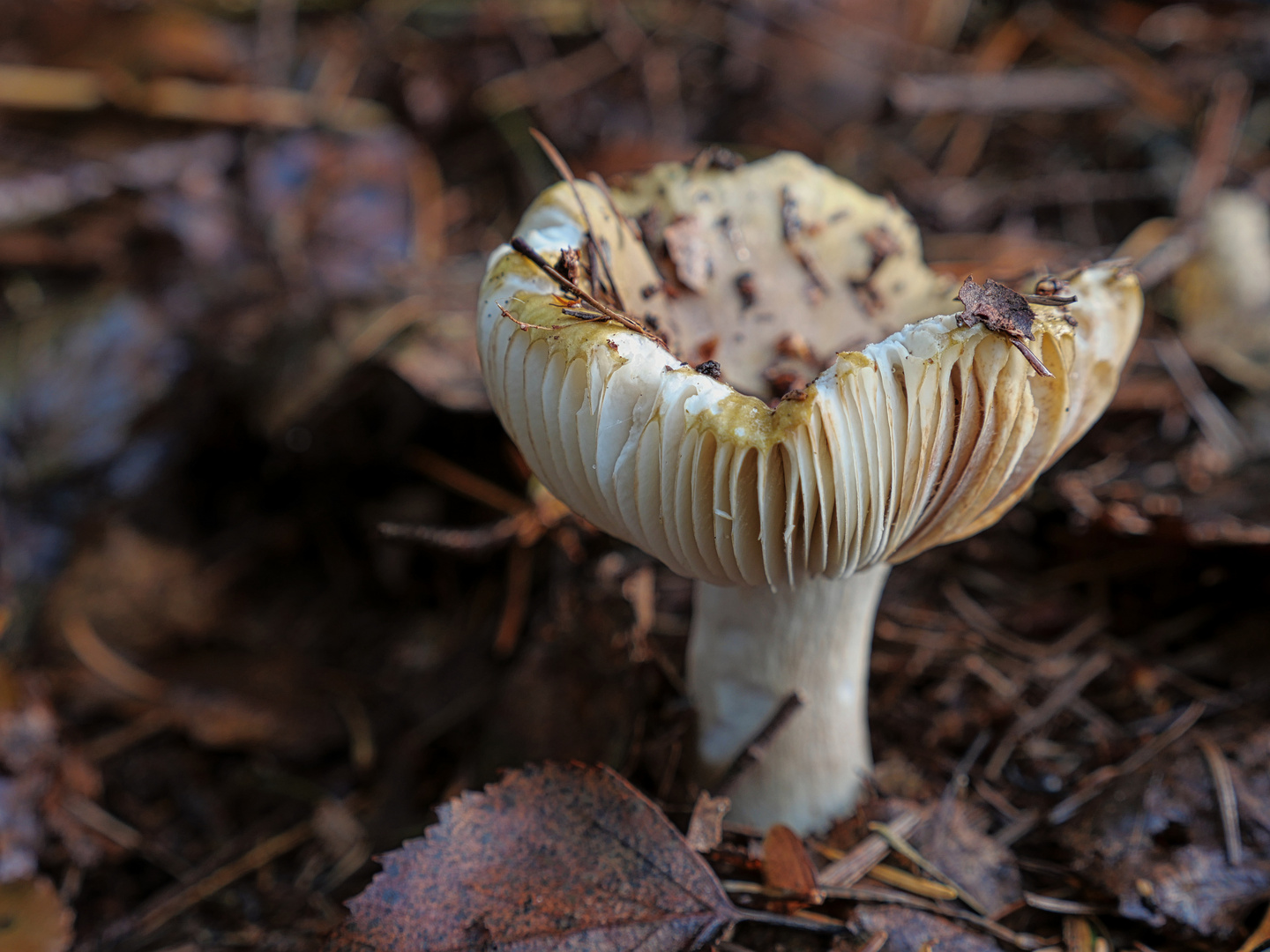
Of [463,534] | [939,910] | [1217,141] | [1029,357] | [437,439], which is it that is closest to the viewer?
[1029,357]

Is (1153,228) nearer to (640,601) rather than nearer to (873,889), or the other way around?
(640,601)

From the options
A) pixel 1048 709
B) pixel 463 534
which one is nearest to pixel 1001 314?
pixel 1048 709

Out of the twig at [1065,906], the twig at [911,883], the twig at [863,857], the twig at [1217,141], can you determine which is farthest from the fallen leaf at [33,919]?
the twig at [1217,141]

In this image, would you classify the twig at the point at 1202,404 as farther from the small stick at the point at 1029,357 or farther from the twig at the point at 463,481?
the twig at the point at 463,481

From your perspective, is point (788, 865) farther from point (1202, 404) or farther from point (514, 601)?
point (1202, 404)

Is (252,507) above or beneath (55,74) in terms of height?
beneath

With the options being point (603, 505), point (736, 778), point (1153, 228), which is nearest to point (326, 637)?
point (736, 778)
